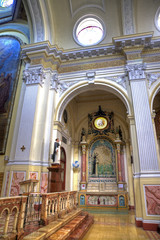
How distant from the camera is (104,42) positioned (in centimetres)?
869

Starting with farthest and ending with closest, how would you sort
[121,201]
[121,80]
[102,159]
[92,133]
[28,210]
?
[92,133] → [102,159] → [121,201] → [121,80] → [28,210]

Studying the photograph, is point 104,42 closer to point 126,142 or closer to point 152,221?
point 126,142

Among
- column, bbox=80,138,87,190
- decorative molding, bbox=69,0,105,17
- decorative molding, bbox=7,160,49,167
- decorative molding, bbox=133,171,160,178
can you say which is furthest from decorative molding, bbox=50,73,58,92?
decorative molding, bbox=133,171,160,178

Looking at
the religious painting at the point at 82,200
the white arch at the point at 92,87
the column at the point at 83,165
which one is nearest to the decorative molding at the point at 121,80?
the white arch at the point at 92,87

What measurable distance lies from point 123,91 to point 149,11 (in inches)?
164

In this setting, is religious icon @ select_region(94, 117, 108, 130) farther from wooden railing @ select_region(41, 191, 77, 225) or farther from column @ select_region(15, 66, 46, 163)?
wooden railing @ select_region(41, 191, 77, 225)

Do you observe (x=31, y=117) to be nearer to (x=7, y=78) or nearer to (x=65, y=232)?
(x=7, y=78)

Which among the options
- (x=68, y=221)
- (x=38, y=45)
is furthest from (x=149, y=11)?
(x=68, y=221)

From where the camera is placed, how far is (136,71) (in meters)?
7.32

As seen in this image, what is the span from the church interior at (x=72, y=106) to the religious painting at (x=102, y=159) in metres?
0.06

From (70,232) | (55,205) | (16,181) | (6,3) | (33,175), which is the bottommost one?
(70,232)

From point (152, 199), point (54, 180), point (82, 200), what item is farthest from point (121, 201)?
point (54, 180)

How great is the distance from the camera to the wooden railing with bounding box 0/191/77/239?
106 inches

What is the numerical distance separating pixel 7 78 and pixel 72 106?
4.23 meters
